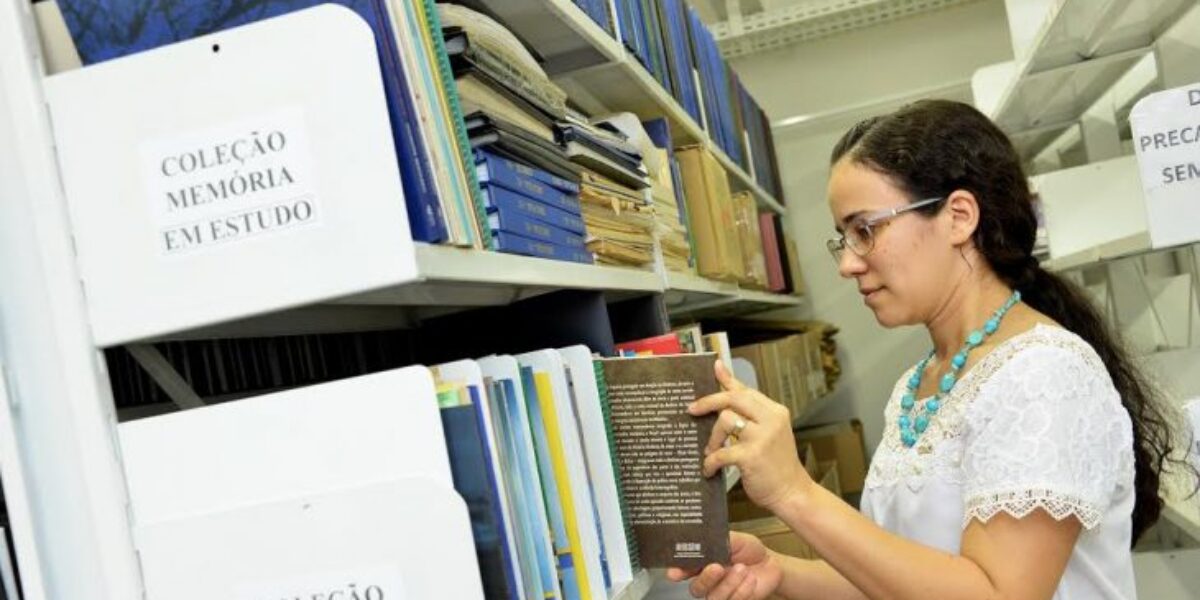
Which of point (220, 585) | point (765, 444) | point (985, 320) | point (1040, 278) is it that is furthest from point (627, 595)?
point (1040, 278)

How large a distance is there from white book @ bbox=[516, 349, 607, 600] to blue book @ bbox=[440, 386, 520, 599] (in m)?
0.19

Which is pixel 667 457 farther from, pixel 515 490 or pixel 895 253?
pixel 895 253

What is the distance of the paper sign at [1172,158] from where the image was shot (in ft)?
4.86

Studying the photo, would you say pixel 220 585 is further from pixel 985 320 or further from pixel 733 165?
pixel 733 165

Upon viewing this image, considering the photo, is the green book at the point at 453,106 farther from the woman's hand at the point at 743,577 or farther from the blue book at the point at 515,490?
the woman's hand at the point at 743,577

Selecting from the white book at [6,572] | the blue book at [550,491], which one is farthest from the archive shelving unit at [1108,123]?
the white book at [6,572]

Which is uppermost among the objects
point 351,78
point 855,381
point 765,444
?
point 351,78

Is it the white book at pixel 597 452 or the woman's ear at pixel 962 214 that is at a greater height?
the woman's ear at pixel 962 214

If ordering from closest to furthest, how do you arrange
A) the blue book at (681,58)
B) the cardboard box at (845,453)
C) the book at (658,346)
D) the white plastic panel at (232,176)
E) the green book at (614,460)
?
the white plastic panel at (232,176) → the green book at (614,460) → the book at (658,346) → the blue book at (681,58) → the cardboard box at (845,453)

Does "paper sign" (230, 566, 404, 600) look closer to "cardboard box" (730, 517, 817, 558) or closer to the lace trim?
the lace trim

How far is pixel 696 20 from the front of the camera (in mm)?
2865

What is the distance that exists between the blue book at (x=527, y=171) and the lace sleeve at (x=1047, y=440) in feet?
1.79

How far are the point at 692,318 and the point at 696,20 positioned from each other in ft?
3.43

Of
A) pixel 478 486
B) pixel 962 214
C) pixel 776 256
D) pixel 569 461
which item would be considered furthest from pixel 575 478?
pixel 776 256
